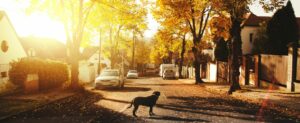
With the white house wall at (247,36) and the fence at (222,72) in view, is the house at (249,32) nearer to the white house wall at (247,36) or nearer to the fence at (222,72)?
the white house wall at (247,36)

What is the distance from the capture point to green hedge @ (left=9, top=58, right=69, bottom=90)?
75.2 feet

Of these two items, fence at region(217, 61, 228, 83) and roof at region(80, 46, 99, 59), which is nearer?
fence at region(217, 61, 228, 83)

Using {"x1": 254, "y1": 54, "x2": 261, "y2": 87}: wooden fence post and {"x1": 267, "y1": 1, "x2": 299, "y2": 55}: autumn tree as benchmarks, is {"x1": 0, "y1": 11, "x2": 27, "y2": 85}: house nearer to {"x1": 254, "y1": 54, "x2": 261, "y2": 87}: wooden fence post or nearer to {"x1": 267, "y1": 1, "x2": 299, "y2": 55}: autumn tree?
{"x1": 254, "y1": 54, "x2": 261, "y2": 87}: wooden fence post

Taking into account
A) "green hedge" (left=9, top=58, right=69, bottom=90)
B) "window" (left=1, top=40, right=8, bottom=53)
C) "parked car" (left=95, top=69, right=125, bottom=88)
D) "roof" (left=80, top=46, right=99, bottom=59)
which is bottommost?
"parked car" (left=95, top=69, right=125, bottom=88)

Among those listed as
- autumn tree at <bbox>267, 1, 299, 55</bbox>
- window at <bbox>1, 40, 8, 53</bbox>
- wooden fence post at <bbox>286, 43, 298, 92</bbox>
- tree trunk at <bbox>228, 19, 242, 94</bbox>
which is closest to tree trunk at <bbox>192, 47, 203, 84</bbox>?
autumn tree at <bbox>267, 1, 299, 55</bbox>

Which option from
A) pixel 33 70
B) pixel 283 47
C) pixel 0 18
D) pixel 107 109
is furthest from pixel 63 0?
pixel 283 47

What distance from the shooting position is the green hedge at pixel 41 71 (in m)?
22.9

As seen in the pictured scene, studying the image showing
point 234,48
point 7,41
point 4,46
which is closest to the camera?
point 234,48

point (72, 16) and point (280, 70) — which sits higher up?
point (72, 16)

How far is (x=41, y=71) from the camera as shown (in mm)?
24859

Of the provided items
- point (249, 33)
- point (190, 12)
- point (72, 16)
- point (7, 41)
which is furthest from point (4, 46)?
point (249, 33)

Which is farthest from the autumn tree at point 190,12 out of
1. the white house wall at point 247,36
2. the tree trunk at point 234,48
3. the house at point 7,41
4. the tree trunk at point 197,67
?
the white house wall at point 247,36

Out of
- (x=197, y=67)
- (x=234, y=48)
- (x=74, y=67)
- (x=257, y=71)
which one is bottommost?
(x=257, y=71)

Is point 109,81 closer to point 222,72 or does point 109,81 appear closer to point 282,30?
point 222,72
